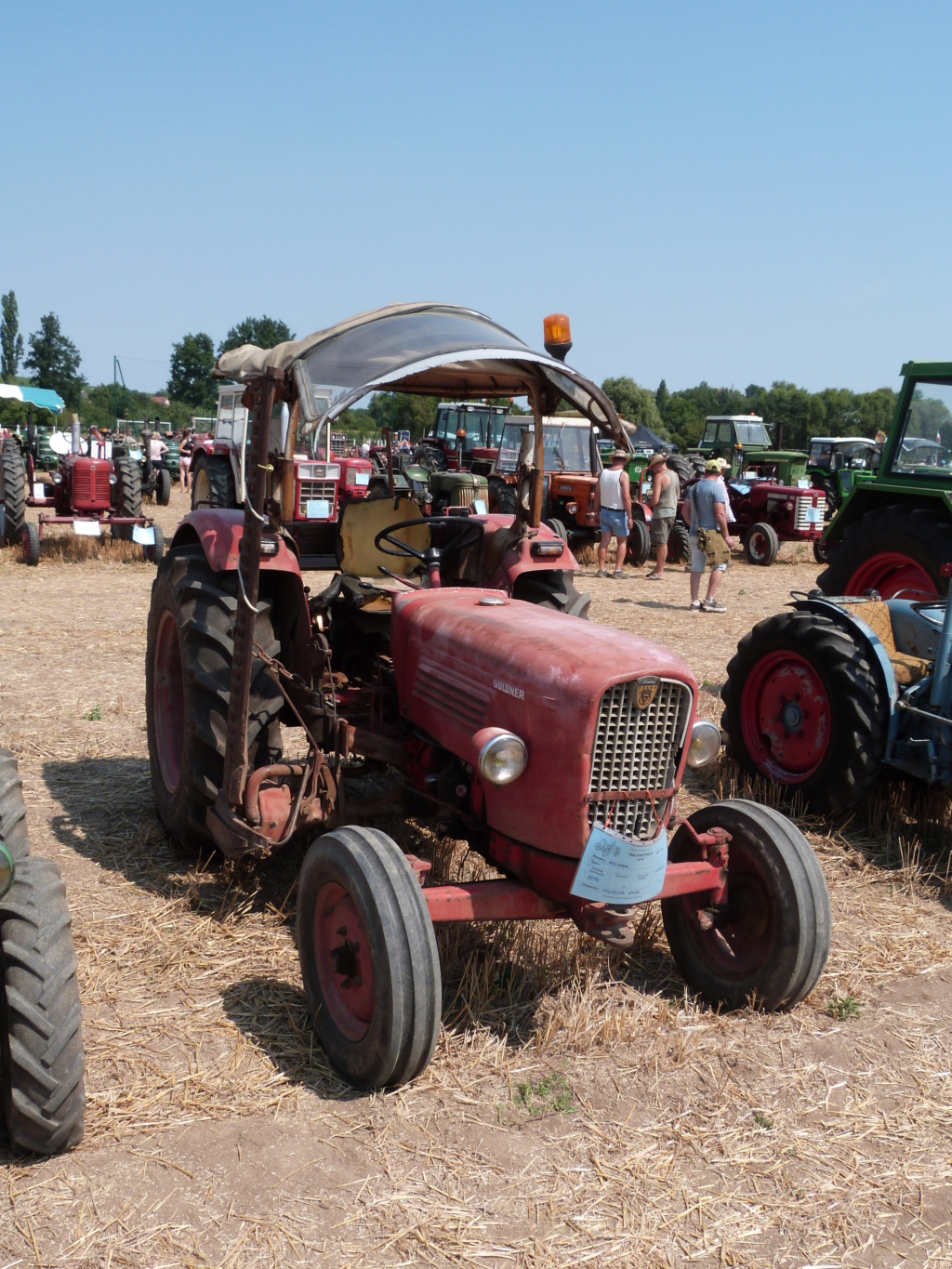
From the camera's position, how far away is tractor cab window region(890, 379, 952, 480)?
6906mm

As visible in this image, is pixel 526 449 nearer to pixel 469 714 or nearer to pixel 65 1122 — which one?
pixel 469 714

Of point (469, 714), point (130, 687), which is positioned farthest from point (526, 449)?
point (130, 687)

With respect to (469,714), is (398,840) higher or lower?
lower

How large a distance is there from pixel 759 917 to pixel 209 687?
2.00 m

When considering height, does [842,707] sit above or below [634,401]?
below

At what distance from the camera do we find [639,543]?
15094 millimetres

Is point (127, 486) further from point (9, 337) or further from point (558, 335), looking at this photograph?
point (9, 337)

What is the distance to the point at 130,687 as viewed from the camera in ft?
23.3

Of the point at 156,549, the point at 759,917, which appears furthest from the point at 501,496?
the point at 759,917

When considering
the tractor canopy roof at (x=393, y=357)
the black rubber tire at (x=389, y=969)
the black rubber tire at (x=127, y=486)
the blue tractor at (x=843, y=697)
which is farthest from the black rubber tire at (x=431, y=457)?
the black rubber tire at (x=389, y=969)

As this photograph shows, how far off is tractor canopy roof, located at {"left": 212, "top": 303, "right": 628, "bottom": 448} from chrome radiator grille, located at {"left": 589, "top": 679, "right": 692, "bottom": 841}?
1170 mm

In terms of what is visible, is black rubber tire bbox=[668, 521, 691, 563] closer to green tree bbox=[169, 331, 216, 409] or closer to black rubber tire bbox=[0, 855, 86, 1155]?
black rubber tire bbox=[0, 855, 86, 1155]

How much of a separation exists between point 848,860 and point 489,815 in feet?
7.19

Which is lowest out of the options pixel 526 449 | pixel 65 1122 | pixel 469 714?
pixel 65 1122
